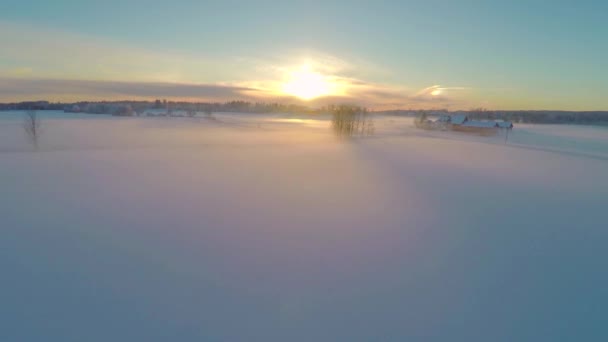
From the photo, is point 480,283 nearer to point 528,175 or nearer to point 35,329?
point 35,329

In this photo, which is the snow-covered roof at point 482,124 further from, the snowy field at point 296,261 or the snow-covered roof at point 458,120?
the snowy field at point 296,261

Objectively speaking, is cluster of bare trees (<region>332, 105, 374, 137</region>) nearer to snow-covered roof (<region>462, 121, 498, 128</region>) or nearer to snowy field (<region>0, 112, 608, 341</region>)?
snow-covered roof (<region>462, 121, 498, 128</region>)

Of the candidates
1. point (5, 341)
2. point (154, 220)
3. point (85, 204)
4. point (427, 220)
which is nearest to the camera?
point (5, 341)

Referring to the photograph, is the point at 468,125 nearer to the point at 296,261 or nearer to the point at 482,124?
the point at 482,124

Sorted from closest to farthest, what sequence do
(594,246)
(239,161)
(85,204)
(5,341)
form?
(5,341) → (594,246) → (85,204) → (239,161)

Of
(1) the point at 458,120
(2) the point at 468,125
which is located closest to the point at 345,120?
(2) the point at 468,125

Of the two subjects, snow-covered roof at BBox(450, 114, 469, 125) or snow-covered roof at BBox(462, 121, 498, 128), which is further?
snow-covered roof at BBox(450, 114, 469, 125)

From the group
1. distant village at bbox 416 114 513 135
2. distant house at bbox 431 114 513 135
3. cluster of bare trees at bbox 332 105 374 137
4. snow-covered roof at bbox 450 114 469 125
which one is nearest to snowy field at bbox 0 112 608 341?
cluster of bare trees at bbox 332 105 374 137

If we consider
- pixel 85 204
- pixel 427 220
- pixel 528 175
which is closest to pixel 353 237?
pixel 427 220

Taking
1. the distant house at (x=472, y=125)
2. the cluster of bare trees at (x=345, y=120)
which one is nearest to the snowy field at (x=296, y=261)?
the cluster of bare trees at (x=345, y=120)
